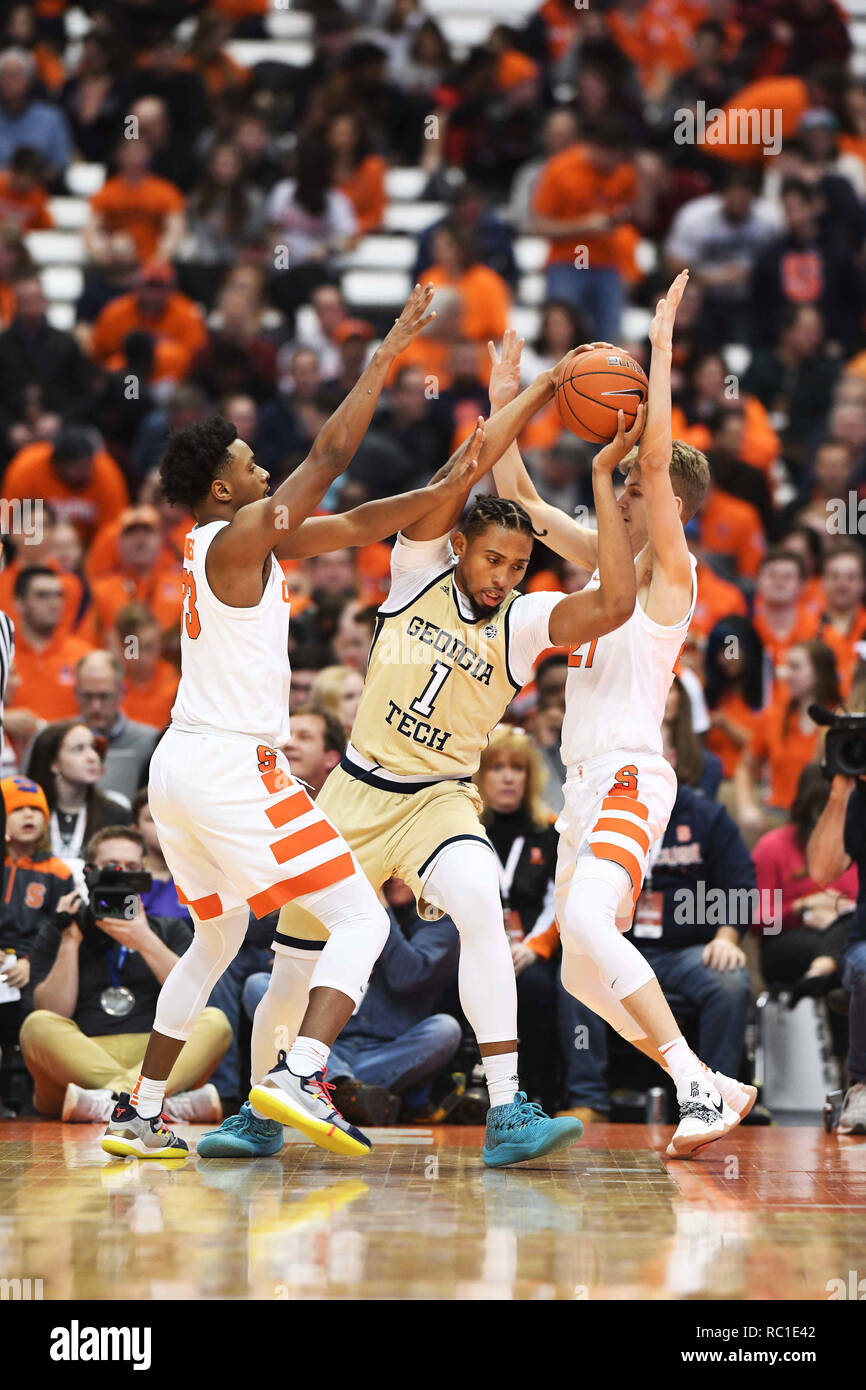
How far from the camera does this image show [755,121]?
13.7 metres

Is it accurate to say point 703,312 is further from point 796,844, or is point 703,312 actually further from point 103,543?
point 796,844

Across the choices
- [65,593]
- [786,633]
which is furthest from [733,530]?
[65,593]

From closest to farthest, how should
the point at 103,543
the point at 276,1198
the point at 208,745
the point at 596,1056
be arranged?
the point at 276,1198 < the point at 208,745 < the point at 596,1056 < the point at 103,543

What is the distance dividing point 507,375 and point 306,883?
1.93 m

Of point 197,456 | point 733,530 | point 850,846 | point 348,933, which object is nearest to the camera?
point 348,933

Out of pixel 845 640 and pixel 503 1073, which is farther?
pixel 845 640

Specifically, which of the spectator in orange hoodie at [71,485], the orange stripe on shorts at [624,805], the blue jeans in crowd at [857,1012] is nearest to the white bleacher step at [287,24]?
the spectator in orange hoodie at [71,485]

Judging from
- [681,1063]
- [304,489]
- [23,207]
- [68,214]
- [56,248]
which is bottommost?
[681,1063]

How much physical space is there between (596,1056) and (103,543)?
17.1ft

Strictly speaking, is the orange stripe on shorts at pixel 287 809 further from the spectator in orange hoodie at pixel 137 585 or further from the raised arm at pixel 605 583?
the spectator in orange hoodie at pixel 137 585

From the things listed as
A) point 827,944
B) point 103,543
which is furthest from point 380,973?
point 103,543

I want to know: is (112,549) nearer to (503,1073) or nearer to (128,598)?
(128,598)

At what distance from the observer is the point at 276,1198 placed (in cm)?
473
